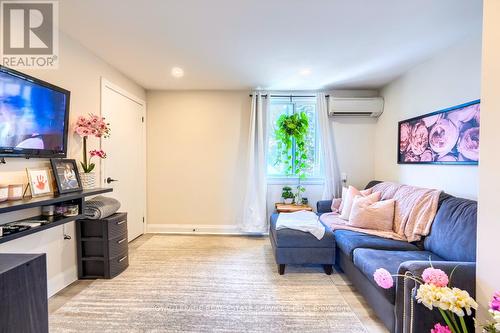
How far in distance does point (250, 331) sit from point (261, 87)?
3277mm

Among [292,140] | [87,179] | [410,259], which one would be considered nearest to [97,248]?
[87,179]

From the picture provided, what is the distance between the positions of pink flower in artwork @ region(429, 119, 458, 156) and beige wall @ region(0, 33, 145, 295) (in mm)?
3843

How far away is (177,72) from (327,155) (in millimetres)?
2585

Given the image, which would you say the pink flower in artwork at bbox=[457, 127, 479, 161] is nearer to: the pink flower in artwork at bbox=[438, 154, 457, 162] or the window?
the pink flower in artwork at bbox=[438, 154, 457, 162]

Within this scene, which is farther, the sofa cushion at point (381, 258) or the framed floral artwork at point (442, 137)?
the framed floral artwork at point (442, 137)

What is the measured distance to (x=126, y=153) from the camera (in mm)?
3523

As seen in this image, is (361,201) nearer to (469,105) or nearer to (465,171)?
(465,171)

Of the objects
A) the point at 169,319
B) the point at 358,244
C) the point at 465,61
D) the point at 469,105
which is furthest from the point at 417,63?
the point at 169,319

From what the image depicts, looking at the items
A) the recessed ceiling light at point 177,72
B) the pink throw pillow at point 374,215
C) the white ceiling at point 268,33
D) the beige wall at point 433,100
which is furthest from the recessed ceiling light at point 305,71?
the pink throw pillow at point 374,215

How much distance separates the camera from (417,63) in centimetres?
299

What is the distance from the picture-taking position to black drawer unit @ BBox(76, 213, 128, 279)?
252cm

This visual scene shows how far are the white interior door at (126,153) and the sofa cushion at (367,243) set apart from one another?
286cm

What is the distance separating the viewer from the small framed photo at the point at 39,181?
1.96m

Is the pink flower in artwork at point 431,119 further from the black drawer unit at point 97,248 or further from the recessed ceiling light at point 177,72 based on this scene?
the black drawer unit at point 97,248
